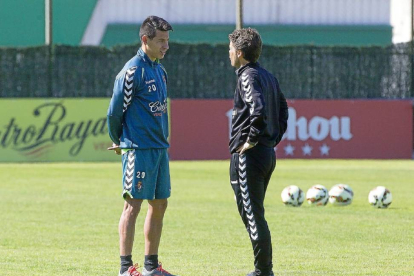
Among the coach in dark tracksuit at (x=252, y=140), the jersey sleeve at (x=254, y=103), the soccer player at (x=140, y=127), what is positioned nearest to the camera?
the jersey sleeve at (x=254, y=103)

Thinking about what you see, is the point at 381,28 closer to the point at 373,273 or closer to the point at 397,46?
the point at 397,46

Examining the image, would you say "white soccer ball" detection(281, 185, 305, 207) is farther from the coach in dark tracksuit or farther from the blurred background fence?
the blurred background fence

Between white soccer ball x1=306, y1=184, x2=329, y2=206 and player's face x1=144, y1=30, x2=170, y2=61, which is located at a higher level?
player's face x1=144, y1=30, x2=170, y2=61

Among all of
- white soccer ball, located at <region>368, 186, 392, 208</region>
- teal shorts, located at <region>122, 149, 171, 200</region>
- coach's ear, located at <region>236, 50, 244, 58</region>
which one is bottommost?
white soccer ball, located at <region>368, 186, 392, 208</region>

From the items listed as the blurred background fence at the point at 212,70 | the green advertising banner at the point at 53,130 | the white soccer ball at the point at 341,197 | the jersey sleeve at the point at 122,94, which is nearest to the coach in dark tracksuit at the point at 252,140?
the jersey sleeve at the point at 122,94

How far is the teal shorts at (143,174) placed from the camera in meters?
8.05

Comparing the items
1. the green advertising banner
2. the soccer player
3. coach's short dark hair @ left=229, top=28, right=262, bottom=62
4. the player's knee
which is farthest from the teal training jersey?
the green advertising banner

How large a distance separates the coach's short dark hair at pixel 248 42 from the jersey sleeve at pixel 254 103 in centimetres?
17

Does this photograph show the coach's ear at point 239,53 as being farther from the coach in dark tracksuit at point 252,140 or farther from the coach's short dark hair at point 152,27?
the coach's short dark hair at point 152,27

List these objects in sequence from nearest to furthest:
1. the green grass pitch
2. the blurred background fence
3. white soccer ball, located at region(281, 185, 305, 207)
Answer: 1. the green grass pitch
2. white soccer ball, located at region(281, 185, 305, 207)
3. the blurred background fence

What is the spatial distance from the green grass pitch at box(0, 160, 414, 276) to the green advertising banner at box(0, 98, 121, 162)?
4288mm

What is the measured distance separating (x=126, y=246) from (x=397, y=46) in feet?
68.6

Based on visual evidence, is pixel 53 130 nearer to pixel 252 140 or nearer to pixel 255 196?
pixel 255 196

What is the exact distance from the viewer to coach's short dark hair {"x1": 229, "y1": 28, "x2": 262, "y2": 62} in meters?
7.91
